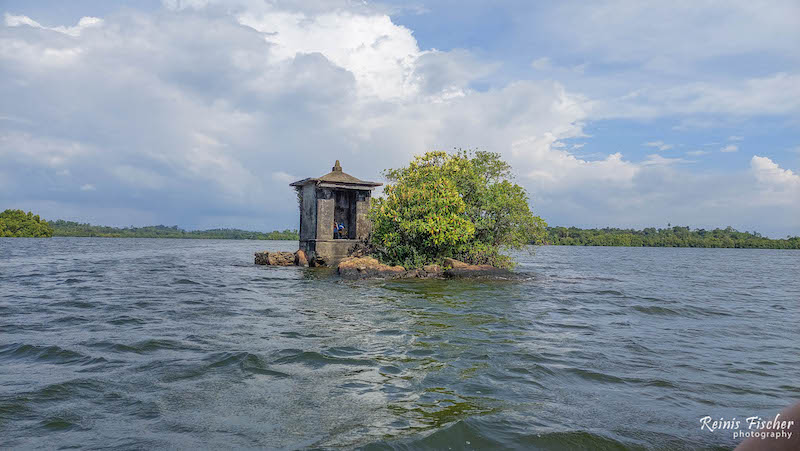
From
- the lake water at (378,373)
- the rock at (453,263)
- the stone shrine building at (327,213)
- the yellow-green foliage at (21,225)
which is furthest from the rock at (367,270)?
the yellow-green foliage at (21,225)

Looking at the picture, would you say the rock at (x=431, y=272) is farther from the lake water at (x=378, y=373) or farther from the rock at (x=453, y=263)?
the lake water at (x=378, y=373)

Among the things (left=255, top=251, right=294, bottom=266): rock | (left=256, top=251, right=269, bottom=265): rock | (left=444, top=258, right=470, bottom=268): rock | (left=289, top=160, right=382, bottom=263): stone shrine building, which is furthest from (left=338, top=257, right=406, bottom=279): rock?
(left=256, top=251, right=269, bottom=265): rock

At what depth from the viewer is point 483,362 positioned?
20.9ft

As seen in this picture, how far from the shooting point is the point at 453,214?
1848 centimetres

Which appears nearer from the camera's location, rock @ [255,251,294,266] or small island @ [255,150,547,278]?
small island @ [255,150,547,278]

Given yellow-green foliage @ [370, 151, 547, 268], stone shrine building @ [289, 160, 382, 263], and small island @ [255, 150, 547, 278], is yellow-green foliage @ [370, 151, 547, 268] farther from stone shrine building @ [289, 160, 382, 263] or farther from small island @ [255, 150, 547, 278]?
stone shrine building @ [289, 160, 382, 263]

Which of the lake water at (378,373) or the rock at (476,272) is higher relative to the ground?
the rock at (476,272)

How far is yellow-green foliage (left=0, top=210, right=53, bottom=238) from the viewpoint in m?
76.8

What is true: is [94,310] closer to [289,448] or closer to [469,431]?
[289,448]

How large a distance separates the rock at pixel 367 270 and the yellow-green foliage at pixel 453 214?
3.65 ft

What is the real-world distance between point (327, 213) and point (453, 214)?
6.83 metres

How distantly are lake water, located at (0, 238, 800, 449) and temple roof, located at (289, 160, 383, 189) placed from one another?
10.4m

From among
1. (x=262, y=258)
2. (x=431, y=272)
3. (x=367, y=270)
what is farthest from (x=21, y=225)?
(x=431, y=272)

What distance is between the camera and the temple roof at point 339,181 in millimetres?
21844
